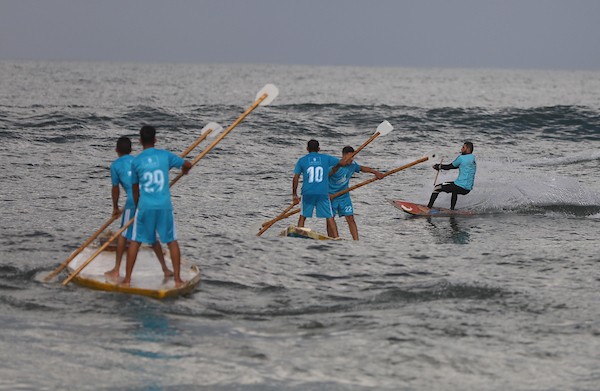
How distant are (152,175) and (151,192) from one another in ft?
0.74

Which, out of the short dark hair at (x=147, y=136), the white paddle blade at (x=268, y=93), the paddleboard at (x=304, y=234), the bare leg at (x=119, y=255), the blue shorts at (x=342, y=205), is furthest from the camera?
the blue shorts at (x=342, y=205)

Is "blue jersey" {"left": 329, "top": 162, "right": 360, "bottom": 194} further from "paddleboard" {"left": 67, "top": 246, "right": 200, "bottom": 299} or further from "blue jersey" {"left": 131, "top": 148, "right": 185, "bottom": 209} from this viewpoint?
"blue jersey" {"left": 131, "top": 148, "right": 185, "bottom": 209}

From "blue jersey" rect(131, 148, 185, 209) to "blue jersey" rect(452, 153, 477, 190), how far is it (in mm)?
10448

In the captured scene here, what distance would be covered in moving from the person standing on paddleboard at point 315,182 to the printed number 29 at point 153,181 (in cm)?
476

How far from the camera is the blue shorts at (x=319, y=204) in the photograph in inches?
612

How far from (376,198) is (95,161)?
37.2 feet

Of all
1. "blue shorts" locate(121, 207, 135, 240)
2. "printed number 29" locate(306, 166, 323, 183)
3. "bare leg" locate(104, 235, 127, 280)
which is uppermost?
"printed number 29" locate(306, 166, 323, 183)

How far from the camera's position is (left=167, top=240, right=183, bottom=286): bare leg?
10977mm

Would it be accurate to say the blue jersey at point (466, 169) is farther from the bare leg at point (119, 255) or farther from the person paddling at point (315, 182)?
the bare leg at point (119, 255)

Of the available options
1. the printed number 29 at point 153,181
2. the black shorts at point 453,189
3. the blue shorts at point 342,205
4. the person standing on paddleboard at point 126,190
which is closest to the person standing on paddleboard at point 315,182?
the blue shorts at point 342,205

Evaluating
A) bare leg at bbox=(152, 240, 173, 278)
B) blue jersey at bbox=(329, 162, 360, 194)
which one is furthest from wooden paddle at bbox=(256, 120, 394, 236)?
bare leg at bbox=(152, 240, 173, 278)

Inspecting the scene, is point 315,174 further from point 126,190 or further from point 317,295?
point 126,190

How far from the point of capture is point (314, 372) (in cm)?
860

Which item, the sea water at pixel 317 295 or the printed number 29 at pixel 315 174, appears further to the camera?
the printed number 29 at pixel 315 174
